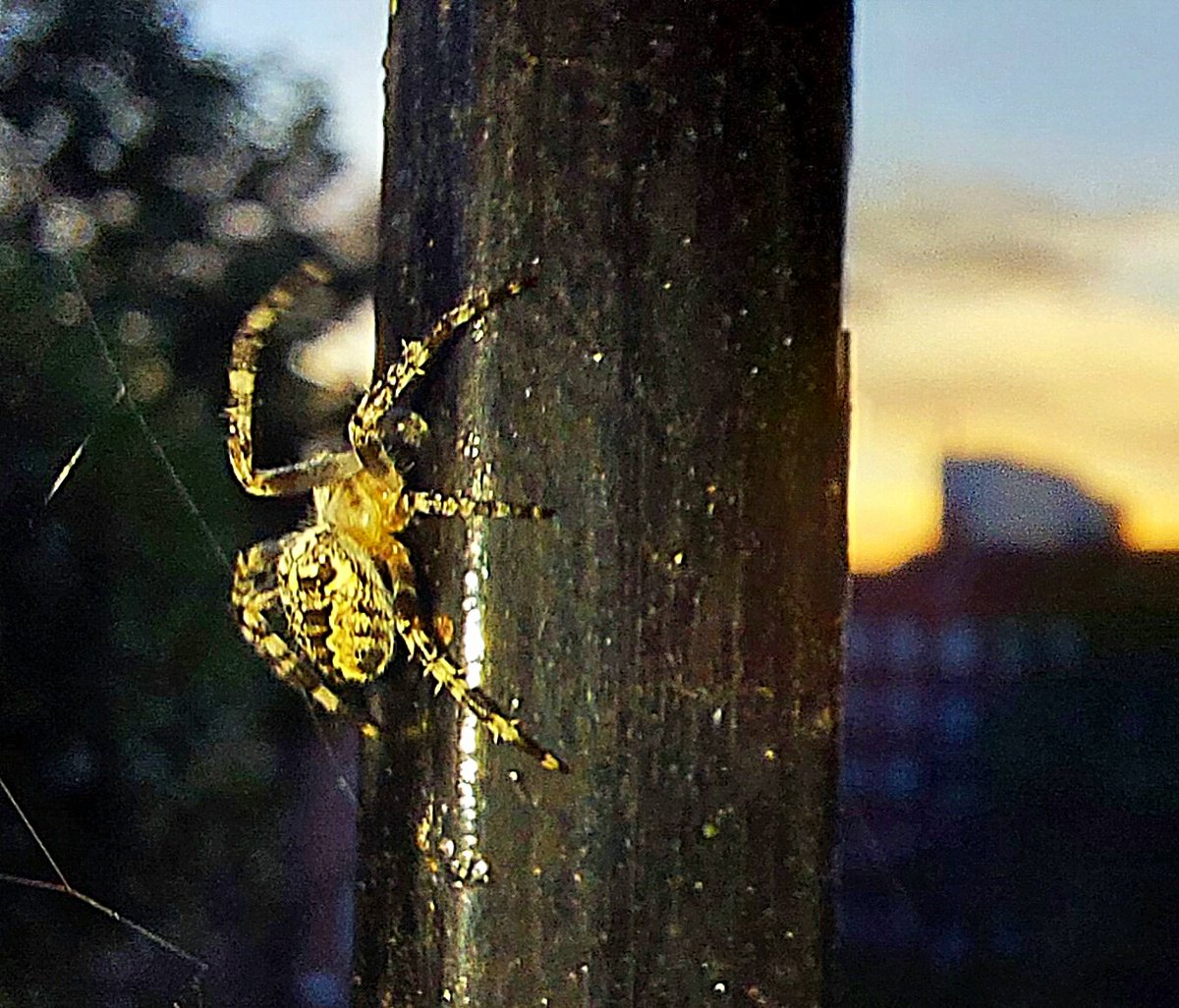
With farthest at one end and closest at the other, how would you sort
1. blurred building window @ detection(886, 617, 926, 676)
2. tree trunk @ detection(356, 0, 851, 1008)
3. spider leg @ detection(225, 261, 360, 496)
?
1. blurred building window @ detection(886, 617, 926, 676)
2. spider leg @ detection(225, 261, 360, 496)
3. tree trunk @ detection(356, 0, 851, 1008)

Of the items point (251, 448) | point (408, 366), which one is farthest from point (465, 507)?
point (251, 448)

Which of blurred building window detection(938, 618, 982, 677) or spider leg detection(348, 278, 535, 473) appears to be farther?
blurred building window detection(938, 618, 982, 677)

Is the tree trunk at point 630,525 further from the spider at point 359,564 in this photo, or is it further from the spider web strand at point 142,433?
the spider web strand at point 142,433

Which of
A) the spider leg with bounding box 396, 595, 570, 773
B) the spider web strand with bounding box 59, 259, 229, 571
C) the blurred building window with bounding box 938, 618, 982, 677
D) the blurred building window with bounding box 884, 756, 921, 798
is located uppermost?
the spider web strand with bounding box 59, 259, 229, 571

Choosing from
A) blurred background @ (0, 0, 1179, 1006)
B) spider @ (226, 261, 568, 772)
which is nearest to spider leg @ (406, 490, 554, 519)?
spider @ (226, 261, 568, 772)

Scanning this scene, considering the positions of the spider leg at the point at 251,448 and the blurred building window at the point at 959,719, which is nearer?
the spider leg at the point at 251,448

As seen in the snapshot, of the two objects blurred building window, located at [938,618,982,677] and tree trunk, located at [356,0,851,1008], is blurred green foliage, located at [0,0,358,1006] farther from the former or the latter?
tree trunk, located at [356,0,851,1008]

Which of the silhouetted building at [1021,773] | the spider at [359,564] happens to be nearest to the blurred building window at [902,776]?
the silhouetted building at [1021,773]

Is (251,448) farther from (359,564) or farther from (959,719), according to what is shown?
(959,719)
